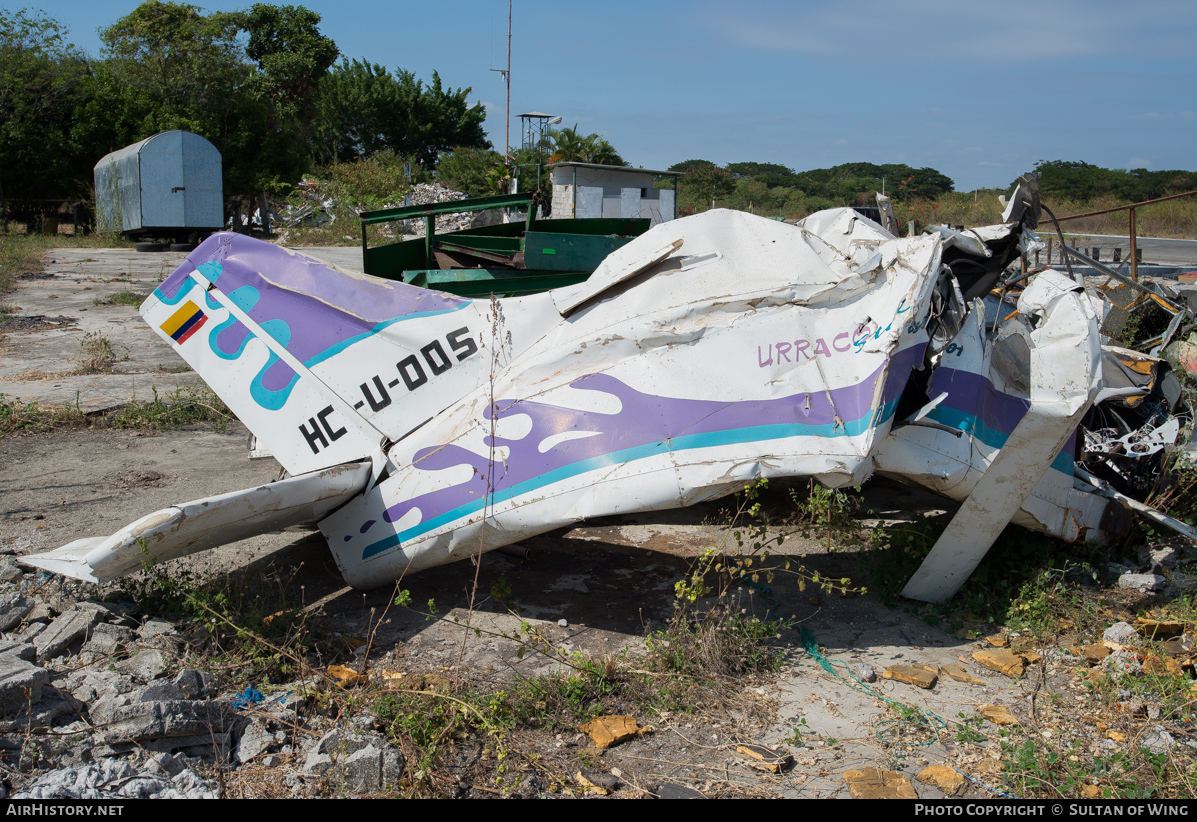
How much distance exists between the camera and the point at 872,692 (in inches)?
153

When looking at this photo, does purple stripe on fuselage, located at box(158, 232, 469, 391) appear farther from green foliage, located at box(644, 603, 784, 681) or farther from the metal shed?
the metal shed

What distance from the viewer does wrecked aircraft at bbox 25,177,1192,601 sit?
391 centimetres

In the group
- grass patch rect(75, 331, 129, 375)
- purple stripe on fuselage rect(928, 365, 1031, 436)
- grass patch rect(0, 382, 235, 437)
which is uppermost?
purple stripe on fuselage rect(928, 365, 1031, 436)

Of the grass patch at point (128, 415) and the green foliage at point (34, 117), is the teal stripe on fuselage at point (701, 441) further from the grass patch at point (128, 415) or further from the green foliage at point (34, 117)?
the green foliage at point (34, 117)

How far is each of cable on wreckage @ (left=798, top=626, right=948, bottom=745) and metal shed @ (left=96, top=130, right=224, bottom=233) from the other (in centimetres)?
2250

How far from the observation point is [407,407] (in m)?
4.71

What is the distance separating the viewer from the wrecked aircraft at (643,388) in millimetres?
3912

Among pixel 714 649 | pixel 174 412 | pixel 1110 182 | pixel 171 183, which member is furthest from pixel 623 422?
pixel 1110 182

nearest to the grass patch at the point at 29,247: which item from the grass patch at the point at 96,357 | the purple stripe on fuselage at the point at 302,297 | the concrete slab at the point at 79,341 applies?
the concrete slab at the point at 79,341

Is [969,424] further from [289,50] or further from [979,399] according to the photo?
[289,50]

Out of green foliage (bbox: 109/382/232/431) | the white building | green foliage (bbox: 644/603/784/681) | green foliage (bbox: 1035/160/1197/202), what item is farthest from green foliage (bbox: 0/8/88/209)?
green foliage (bbox: 1035/160/1197/202)

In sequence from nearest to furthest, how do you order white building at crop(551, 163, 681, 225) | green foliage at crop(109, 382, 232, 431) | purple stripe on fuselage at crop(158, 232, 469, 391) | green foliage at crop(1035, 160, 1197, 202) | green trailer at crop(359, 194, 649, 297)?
1. purple stripe on fuselage at crop(158, 232, 469, 391)
2. green trailer at crop(359, 194, 649, 297)
3. green foliage at crop(109, 382, 232, 431)
4. white building at crop(551, 163, 681, 225)
5. green foliage at crop(1035, 160, 1197, 202)
